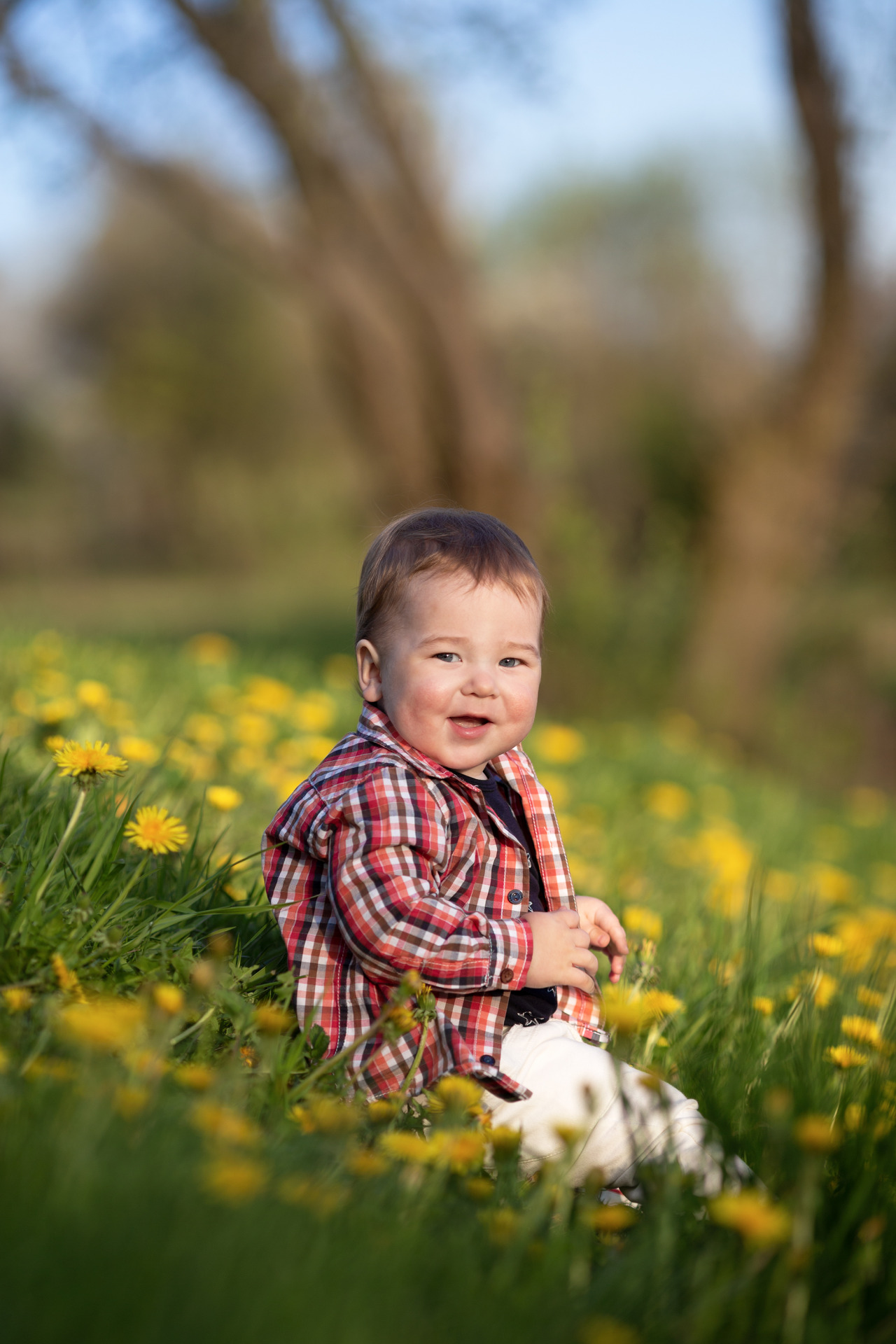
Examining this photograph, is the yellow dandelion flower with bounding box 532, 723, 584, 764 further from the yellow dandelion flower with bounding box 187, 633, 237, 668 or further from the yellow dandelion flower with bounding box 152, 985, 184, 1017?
the yellow dandelion flower with bounding box 152, 985, 184, 1017

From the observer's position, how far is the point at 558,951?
1561 millimetres

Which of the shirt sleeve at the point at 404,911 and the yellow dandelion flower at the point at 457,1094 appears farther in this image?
the shirt sleeve at the point at 404,911

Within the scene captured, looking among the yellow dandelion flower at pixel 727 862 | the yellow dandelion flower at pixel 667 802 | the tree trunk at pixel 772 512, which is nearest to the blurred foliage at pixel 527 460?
the tree trunk at pixel 772 512

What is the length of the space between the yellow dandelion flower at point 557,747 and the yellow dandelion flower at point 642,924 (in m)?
1.96

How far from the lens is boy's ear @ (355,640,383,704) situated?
5.64ft

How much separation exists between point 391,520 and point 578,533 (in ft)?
16.6

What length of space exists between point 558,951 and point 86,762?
2.27 ft

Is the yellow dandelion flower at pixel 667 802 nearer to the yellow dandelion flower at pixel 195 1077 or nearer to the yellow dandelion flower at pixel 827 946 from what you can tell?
the yellow dandelion flower at pixel 827 946

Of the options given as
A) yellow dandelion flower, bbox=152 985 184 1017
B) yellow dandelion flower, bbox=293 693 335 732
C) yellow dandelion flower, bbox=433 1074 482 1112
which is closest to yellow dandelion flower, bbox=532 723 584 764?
yellow dandelion flower, bbox=293 693 335 732

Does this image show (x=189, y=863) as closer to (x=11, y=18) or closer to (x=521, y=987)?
(x=521, y=987)

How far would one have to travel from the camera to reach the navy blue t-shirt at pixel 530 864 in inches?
64.8

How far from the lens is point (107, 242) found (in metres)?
26.8

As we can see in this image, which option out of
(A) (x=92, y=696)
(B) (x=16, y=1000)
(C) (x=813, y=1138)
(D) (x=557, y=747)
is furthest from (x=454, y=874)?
(D) (x=557, y=747)

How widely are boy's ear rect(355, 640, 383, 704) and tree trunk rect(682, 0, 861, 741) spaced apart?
5.83 meters
